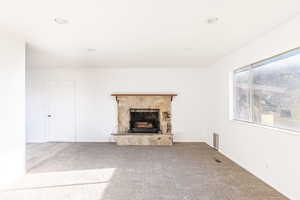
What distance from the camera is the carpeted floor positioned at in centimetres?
255

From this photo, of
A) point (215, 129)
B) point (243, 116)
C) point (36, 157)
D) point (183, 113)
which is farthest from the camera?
point (183, 113)

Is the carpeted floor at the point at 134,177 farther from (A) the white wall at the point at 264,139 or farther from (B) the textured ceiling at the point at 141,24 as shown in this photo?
(B) the textured ceiling at the point at 141,24

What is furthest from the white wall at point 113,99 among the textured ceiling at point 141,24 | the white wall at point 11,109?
the white wall at point 11,109

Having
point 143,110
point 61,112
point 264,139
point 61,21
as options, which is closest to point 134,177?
point 264,139

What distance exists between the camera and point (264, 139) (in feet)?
9.73

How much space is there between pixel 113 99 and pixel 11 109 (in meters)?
3.18

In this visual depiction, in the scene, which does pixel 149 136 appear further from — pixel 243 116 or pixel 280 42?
pixel 280 42

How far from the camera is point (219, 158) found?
4160 millimetres

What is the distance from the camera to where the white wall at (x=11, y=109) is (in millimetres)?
2822

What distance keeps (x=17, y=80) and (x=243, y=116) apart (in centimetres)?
439

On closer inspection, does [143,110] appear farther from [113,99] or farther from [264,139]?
[264,139]

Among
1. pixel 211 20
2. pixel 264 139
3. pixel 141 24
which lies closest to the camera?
pixel 211 20

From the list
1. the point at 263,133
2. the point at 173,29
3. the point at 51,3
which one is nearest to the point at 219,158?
the point at 263,133

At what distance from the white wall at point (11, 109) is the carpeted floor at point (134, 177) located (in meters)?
0.30
